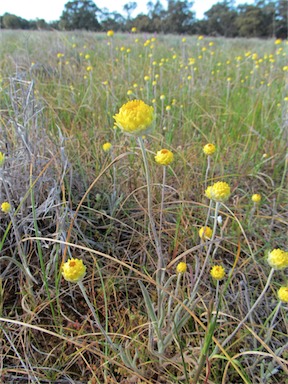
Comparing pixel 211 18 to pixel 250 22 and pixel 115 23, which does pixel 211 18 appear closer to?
pixel 250 22

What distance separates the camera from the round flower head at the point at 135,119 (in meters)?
0.67

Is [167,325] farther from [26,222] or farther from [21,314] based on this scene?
[26,222]

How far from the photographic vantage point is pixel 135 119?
664 millimetres

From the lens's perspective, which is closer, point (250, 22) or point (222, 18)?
point (250, 22)

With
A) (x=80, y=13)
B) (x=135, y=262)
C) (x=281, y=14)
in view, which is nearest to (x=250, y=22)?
(x=80, y=13)

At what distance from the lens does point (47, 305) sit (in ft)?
3.40

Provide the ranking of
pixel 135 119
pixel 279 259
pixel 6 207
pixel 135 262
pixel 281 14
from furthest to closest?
1. pixel 281 14
2. pixel 135 262
3. pixel 6 207
4. pixel 279 259
5. pixel 135 119

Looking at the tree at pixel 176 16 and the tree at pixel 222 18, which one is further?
the tree at pixel 222 18

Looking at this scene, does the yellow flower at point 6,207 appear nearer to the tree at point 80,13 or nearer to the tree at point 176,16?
the tree at point 80,13

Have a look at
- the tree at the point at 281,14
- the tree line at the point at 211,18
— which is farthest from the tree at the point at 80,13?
the tree at the point at 281,14

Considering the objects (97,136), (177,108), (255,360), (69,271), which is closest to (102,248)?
(69,271)

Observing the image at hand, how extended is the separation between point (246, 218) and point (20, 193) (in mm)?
975

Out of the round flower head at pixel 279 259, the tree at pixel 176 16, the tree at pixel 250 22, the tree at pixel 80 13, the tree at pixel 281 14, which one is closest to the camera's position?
the round flower head at pixel 279 259

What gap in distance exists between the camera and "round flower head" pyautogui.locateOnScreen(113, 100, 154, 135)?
2.18 feet
